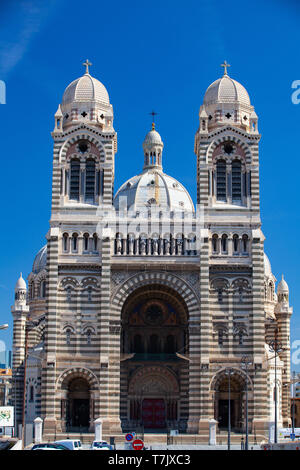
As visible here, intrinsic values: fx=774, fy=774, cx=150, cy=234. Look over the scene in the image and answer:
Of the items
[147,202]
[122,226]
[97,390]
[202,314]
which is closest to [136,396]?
[97,390]

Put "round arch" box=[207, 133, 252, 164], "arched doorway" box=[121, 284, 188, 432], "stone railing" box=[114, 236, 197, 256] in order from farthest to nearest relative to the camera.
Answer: "round arch" box=[207, 133, 252, 164] < "arched doorway" box=[121, 284, 188, 432] < "stone railing" box=[114, 236, 197, 256]

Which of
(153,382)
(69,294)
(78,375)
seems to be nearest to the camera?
(78,375)

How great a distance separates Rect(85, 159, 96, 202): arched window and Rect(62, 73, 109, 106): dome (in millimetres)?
4830

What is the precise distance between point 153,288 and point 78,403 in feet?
32.3

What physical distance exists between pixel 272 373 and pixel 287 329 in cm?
778

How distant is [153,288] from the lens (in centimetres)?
5694

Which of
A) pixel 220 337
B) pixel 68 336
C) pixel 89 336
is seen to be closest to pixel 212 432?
pixel 220 337

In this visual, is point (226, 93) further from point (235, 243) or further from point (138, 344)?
point (138, 344)

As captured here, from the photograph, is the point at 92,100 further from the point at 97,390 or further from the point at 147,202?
the point at 97,390

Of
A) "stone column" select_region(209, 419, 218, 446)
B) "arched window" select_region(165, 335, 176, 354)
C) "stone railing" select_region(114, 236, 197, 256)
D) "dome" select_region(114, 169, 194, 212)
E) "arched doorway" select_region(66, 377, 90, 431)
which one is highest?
"dome" select_region(114, 169, 194, 212)

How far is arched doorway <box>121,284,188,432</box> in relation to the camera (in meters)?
56.8

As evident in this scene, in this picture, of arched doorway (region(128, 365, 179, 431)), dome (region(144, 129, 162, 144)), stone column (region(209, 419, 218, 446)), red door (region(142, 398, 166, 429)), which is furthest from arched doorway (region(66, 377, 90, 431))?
dome (region(144, 129, 162, 144))

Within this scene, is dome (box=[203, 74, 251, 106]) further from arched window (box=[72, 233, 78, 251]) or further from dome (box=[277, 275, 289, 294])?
dome (box=[277, 275, 289, 294])

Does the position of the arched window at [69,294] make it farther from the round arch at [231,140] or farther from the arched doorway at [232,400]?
the round arch at [231,140]
